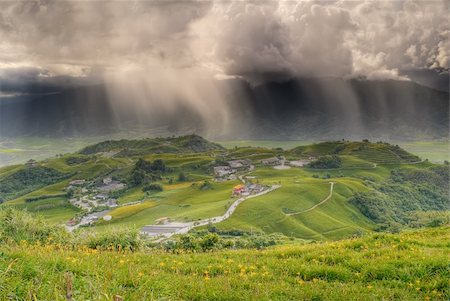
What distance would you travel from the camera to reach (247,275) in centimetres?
1020

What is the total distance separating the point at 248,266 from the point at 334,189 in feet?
580

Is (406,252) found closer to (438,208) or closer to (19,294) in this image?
(19,294)

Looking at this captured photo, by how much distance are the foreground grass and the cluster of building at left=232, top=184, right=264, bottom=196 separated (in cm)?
16247

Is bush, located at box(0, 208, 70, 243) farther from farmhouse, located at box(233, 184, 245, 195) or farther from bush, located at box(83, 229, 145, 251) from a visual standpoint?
farmhouse, located at box(233, 184, 245, 195)

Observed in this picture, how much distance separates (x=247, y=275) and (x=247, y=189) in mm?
176471

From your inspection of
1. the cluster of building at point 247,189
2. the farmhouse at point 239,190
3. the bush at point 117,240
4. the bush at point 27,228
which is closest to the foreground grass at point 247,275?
the bush at point 117,240

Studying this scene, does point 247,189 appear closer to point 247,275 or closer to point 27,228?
point 27,228

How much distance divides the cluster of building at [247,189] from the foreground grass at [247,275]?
533 ft

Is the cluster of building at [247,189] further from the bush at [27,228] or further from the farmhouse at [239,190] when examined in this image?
the bush at [27,228]

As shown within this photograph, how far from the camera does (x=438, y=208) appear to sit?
189000 millimetres

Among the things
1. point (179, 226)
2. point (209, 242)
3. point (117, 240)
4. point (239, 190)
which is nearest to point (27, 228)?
point (117, 240)

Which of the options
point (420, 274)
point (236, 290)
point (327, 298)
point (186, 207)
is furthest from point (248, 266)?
Result: point (186, 207)

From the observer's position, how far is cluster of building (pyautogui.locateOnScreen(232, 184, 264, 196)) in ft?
581

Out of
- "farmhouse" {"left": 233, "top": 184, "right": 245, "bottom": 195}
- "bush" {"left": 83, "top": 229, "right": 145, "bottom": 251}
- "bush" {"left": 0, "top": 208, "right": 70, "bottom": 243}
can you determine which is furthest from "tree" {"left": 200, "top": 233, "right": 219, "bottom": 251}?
"farmhouse" {"left": 233, "top": 184, "right": 245, "bottom": 195}
